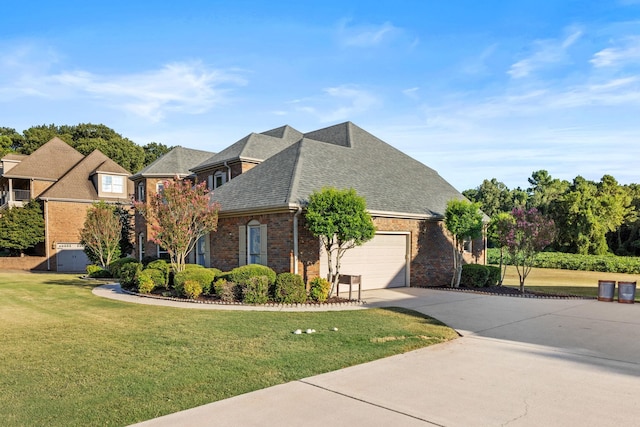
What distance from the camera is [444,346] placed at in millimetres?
7758

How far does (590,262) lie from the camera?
33.1 m

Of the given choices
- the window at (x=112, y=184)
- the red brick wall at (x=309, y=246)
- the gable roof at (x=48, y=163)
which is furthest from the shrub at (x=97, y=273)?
the gable roof at (x=48, y=163)

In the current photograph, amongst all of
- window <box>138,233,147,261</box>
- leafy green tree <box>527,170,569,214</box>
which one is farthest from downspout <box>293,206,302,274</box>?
leafy green tree <box>527,170,569,214</box>

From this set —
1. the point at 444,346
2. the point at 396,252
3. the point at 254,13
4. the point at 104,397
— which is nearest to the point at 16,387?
the point at 104,397

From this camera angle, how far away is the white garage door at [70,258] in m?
31.1

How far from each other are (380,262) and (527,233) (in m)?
5.56

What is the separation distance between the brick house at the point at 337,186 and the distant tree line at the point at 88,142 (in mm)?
39739

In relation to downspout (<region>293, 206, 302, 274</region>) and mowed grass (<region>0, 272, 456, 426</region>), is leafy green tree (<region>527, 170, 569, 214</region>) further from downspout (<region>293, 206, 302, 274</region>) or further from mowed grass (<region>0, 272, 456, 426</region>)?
mowed grass (<region>0, 272, 456, 426</region>)

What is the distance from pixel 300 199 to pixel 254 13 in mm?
5759

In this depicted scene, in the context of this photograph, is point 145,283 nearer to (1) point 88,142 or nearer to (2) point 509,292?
(2) point 509,292

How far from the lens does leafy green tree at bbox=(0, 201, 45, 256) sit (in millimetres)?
29531

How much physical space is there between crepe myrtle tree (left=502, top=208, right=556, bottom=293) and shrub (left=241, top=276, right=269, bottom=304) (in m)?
9.60

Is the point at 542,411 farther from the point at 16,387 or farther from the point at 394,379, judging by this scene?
the point at 16,387

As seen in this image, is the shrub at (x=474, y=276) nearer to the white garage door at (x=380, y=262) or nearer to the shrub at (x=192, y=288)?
the white garage door at (x=380, y=262)
